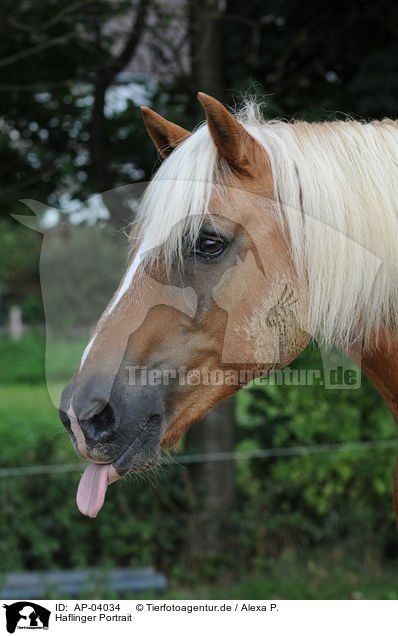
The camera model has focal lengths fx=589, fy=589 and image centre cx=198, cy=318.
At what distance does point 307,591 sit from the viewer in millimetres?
4586

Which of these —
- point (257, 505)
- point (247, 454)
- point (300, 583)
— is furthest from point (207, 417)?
point (300, 583)

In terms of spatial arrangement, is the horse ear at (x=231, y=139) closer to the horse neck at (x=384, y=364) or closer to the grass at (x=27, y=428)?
the horse neck at (x=384, y=364)

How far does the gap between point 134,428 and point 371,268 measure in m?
0.88

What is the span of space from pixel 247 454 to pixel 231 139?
12.0 ft

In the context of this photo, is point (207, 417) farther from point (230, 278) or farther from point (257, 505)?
point (230, 278)

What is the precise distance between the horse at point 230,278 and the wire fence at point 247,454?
3067mm

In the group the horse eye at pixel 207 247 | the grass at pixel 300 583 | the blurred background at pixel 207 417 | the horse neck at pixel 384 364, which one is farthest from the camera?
the grass at pixel 300 583

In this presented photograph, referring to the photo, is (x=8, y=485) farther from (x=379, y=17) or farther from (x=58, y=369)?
(x=379, y=17)

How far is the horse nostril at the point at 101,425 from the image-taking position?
5.36ft

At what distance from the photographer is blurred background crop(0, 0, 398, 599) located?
428 cm
